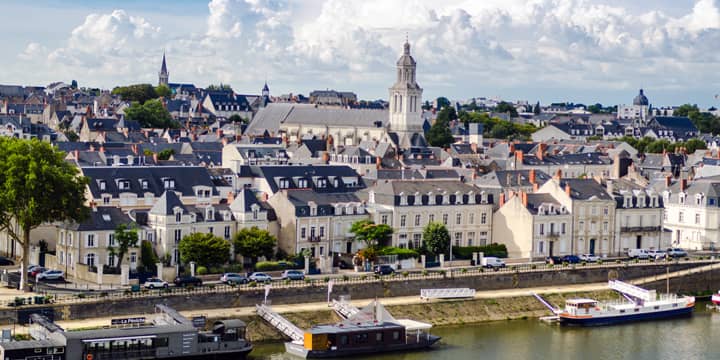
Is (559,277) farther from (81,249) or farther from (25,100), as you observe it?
(25,100)

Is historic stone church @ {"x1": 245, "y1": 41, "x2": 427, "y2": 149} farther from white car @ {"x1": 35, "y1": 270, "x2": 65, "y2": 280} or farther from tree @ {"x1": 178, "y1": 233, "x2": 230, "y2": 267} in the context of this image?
white car @ {"x1": 35, "y1": 270, "x2": 65, "y2": 280}

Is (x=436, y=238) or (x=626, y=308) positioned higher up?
(x=436, y=238)

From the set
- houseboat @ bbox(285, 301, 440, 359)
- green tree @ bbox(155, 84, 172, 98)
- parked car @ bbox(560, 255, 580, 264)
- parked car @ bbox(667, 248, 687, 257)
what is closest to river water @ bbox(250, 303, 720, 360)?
houseboat @ bbox(285, 301, 440, 359)

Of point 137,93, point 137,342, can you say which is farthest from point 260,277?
point 137,93

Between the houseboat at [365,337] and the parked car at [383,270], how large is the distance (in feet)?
24.5

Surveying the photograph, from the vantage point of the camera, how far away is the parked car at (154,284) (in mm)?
48875

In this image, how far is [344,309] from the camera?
160 feet

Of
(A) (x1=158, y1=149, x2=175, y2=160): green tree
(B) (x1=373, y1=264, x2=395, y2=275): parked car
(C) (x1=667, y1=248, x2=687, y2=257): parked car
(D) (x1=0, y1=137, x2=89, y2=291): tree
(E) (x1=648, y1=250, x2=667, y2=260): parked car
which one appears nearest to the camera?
(D) (x1=0, y1=137, x2=89, y2=291): tree

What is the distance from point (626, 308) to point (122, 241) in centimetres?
2202

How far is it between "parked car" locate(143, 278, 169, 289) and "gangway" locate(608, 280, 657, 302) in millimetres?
20861

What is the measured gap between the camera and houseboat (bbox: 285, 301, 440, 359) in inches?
1721

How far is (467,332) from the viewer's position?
4969 cm

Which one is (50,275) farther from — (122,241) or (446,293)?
(446,293)

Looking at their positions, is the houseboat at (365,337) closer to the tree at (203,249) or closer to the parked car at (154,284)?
the parked car at (154,284)
